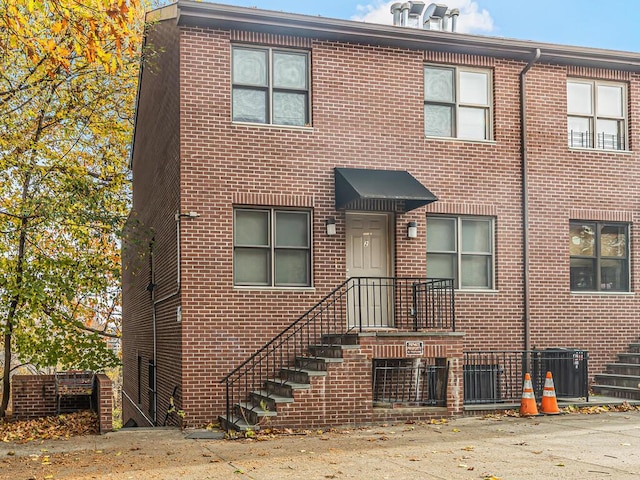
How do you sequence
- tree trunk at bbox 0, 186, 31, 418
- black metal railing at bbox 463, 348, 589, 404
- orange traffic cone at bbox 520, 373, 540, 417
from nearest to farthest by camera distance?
orange traffic cone at bbox 520, 373, 540, 417 → black metal railing at bbox 463, 348, 589, 404 → tree trunk at bbox 0, 186, 31, 418

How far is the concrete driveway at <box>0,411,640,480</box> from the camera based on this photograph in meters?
9.40

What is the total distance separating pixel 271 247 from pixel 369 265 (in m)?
2.09

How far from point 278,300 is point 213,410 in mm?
2332

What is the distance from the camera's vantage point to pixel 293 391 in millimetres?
13242

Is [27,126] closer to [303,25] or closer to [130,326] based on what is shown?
[130,326]

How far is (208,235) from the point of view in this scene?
48.8 feet

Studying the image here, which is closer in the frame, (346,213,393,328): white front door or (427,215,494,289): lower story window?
(346,213,393,328): white front door

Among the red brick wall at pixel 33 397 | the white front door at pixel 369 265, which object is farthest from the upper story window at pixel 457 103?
the red brick wall at pixel 33 397

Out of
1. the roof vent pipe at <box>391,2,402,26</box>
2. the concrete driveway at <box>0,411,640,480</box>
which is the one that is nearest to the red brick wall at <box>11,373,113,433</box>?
the concrete driveway at <box>0,411,640,480</box>

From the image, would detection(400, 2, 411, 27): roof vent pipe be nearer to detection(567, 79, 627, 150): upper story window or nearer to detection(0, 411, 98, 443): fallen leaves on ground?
detection(567, 79, 627, 150): upper story window

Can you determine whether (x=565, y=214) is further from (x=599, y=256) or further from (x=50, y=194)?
(x=50, y=194)

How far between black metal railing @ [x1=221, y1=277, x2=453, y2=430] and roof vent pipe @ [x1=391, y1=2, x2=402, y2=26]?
6.06 meters

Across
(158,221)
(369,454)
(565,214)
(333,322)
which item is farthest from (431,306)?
(158,221)

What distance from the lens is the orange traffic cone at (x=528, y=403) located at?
47.1ft
